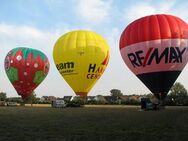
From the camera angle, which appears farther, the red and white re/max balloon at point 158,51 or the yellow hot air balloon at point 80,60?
the yellow hot air balloon at point 80,60

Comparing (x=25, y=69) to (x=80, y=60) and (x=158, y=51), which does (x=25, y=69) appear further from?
(x=158, y=51)

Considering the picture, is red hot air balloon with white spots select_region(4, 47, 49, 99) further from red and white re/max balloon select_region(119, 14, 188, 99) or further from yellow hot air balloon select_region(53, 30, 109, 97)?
red and white re/max balloon select_region(119, 14, 188, 99)

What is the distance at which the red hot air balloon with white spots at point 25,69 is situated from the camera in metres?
49.7

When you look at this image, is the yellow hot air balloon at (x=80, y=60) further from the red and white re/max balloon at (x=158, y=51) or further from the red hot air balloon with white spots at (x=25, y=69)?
the red hot air balloon with white spots at (x=25, y=69)

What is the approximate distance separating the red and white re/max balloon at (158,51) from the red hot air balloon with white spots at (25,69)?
19809 millimetres

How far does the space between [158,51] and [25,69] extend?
2228 cm

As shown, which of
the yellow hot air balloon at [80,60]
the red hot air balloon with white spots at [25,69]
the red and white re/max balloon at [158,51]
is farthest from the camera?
the red hot air balloon with white spots at [25,69]

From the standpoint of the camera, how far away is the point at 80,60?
40.2 meters

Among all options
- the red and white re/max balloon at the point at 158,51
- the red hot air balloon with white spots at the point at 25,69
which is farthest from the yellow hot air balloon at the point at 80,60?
the red hot air balloon with white spots at the point at 25,69

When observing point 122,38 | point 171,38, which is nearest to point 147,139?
point 171,38

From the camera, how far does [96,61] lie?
134ft

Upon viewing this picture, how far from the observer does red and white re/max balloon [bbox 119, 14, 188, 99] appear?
32000 millimetres

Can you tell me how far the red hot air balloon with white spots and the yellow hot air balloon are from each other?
9.27 metres

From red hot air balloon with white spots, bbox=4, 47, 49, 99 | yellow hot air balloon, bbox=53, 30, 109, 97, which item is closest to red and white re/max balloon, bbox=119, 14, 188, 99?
yellow hot air balloon, bbox=53, 30, 109, 97
